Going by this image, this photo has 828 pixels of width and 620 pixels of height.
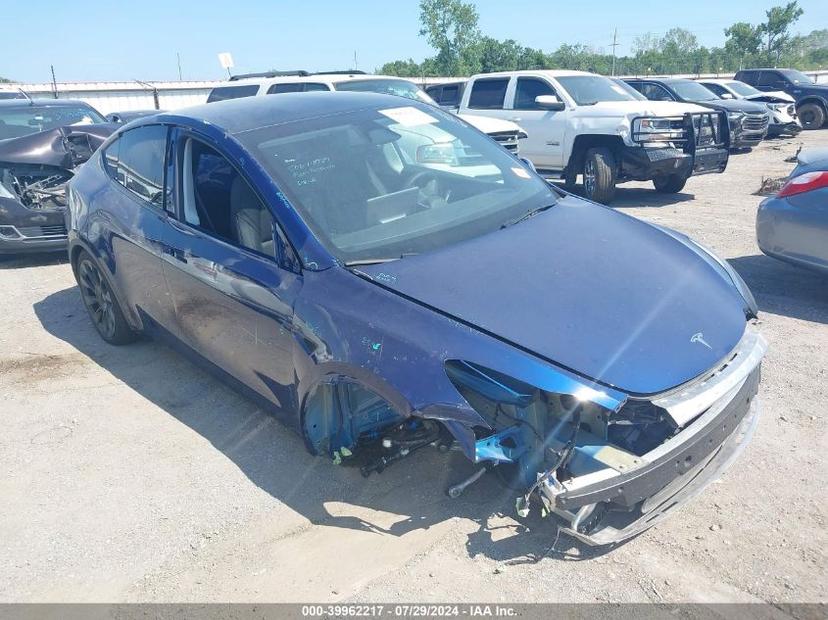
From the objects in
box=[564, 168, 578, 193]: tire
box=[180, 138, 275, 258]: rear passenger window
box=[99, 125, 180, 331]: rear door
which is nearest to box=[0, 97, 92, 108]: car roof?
box=[99, 125, 180, 331]: rear door

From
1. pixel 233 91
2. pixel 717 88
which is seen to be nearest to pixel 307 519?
pixel 233 91

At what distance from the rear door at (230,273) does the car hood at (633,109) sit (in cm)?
715

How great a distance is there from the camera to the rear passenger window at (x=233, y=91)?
36.6ft

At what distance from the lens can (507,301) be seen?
8.93ft

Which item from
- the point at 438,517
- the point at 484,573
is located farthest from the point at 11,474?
the point at 484,573

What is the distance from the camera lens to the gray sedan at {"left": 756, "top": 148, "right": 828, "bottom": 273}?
497 centimetres

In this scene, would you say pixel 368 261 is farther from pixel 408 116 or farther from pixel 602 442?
pixel 408 116

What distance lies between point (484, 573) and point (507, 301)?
1.08 metres

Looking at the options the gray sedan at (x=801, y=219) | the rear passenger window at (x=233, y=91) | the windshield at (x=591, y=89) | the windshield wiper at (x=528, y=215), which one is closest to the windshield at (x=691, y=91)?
the windshield at (x=591, y=89)

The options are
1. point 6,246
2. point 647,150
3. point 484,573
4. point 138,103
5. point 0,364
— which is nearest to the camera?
point 484,573

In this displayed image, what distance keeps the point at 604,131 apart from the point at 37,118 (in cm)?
757

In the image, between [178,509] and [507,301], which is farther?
[178,509]

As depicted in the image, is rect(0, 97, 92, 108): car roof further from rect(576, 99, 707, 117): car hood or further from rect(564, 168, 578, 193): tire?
rect(576, 99, 707, 117): car hood

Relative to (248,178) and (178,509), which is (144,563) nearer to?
(178,509)
